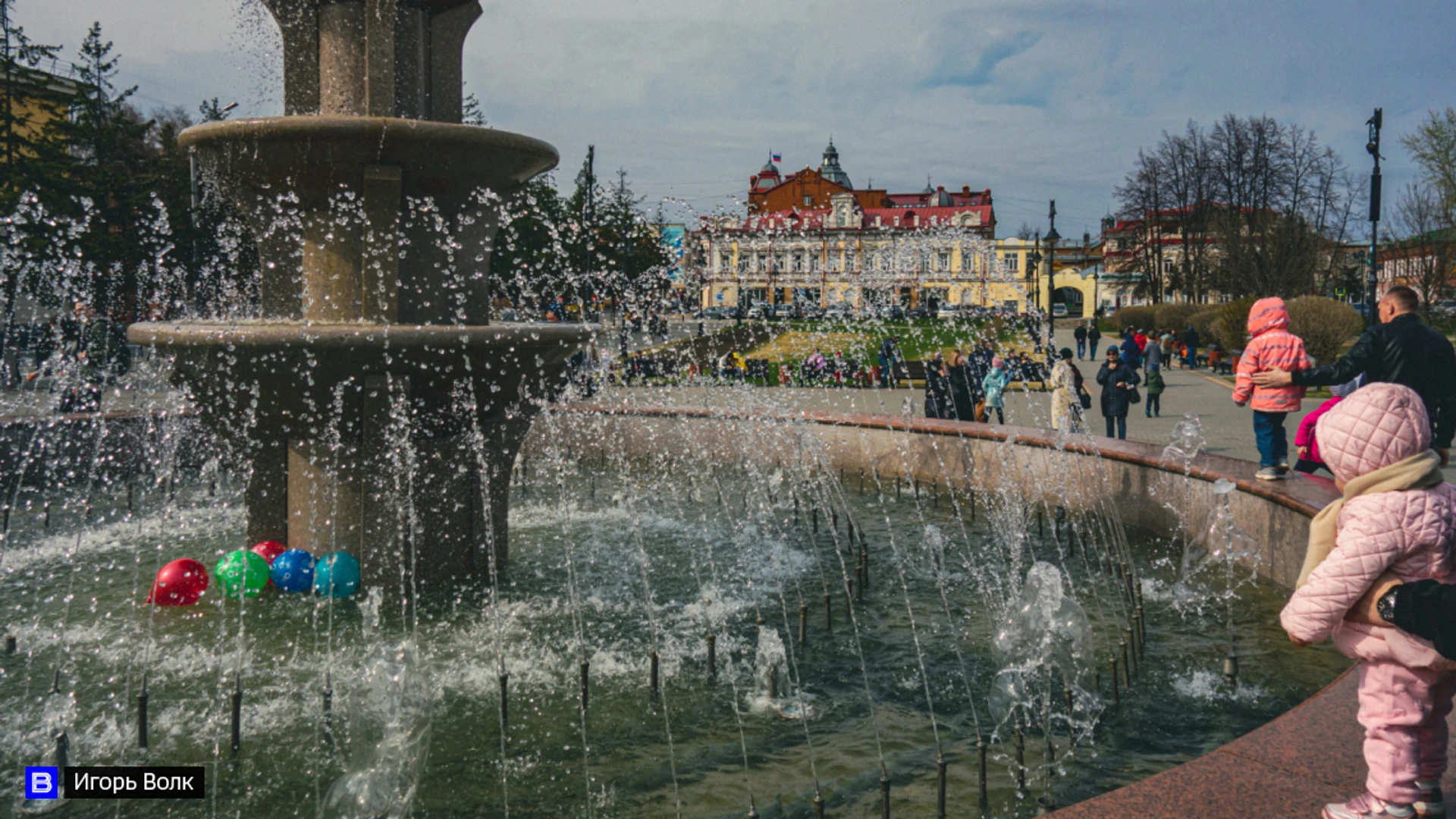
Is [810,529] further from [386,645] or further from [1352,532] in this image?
[1352,532]

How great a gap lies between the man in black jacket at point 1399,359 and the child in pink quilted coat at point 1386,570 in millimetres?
3954

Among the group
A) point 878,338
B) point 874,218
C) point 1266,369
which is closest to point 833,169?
point 874,218

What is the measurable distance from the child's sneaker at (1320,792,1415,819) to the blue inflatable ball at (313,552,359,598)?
17.9 ft

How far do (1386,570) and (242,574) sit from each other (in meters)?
6.02

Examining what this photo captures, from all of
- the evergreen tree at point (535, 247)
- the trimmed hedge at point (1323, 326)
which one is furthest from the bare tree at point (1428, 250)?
the evergreen tree at point (535, 247)

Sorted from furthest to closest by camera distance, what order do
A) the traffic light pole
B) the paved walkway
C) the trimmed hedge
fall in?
the trimmed hedge
the traffic light pole
the paved walkway

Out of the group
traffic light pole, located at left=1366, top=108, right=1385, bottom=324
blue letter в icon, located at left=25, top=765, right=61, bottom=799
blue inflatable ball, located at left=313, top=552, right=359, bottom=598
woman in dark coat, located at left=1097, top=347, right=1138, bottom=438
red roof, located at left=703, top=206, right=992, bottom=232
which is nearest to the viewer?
blue letter в icon, located at left=25, top=765, right=61, bottom=799

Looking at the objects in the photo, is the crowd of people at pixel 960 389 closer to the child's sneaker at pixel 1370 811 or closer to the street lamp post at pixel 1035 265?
the child's sneaker at pixel 1370 811

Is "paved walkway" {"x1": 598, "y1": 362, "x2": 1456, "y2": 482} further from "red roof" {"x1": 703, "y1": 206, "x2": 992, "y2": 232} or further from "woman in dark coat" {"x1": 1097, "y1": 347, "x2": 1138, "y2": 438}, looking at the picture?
"red roof" {"x1": 703, "y1": 206, "x2": 992, "y2": 232}

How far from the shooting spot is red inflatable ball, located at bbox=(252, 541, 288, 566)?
6473 mm

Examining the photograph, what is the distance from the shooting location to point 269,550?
6.52 metres

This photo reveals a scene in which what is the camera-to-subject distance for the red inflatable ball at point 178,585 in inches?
236
